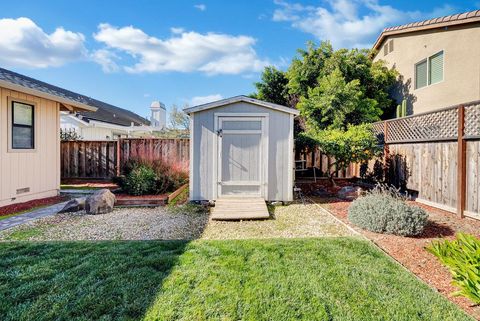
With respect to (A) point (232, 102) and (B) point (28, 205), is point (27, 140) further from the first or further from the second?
(A) point (232, 102)

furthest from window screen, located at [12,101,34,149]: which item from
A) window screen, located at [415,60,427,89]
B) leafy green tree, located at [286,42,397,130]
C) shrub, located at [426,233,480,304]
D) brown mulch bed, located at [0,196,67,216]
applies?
window screen, located at [415,60,427,89]

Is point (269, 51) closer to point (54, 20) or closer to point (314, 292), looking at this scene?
point (54, 20)

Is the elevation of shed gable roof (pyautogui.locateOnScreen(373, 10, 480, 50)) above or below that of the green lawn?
above

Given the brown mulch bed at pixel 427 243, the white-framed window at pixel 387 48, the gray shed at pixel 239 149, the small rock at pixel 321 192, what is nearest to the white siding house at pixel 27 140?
the gray shed at pixel 239 149

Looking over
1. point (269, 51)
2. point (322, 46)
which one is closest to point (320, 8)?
point (322, 46)

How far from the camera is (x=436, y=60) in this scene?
31.9 ft

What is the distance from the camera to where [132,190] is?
7355 millimetres

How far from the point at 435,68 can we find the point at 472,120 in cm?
600

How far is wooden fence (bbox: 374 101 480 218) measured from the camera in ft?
16.8

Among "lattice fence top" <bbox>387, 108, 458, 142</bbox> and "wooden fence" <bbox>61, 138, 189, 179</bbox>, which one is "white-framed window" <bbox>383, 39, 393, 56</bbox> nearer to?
"lattice fence top" <bbox>387, 108, 458, 142</bbox>

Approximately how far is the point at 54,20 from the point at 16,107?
17.0 ft

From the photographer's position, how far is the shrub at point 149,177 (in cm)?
737

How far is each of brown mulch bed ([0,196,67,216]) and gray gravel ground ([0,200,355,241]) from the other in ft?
3.73

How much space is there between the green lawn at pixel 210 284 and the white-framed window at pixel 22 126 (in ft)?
12.7
